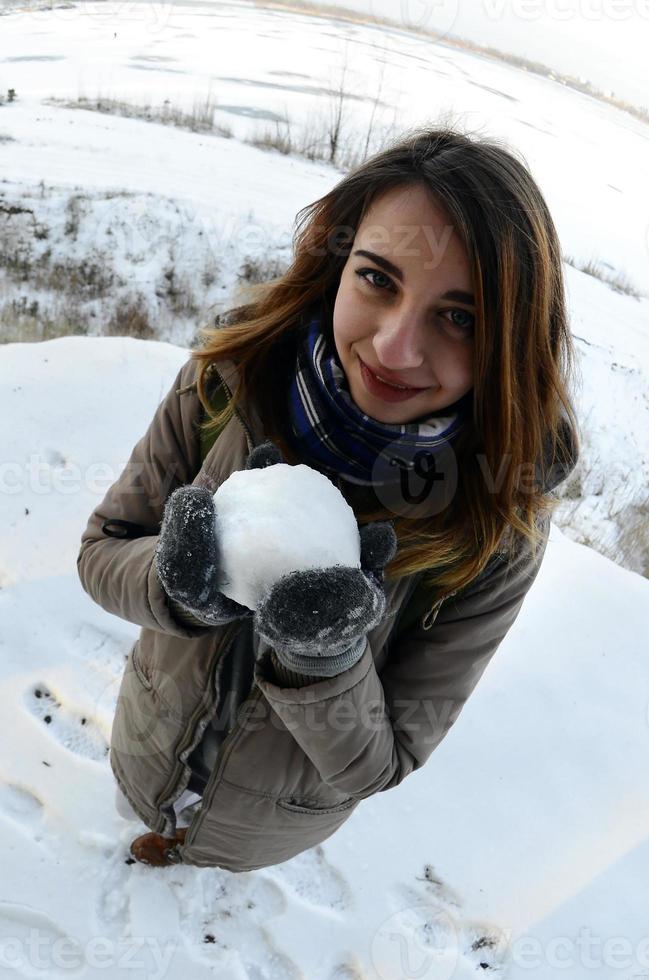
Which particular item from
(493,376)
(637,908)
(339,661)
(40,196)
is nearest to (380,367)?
(493,376)

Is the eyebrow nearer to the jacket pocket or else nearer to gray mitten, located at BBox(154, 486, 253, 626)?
gray mitten, located at BBox(154, 486, 253, 626)

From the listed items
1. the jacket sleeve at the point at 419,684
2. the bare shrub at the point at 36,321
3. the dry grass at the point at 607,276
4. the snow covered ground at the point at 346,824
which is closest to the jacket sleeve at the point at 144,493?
the jacket sleeve at the point at 419,684

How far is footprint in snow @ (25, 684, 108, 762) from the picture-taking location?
195 centimetres

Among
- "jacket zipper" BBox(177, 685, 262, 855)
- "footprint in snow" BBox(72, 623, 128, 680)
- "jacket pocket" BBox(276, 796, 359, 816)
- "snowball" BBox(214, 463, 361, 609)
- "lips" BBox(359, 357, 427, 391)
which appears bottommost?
"footprint in snow" BBox(72, 623, 128, 680)

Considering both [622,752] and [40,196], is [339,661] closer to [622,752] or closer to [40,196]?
[622,752]

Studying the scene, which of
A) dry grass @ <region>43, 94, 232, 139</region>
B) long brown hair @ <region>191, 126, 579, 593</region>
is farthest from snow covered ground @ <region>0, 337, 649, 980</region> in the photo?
dry grass @ <region>43, 94, 232, 139</region>

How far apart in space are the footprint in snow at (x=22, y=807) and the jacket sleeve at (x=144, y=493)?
0.96 metres

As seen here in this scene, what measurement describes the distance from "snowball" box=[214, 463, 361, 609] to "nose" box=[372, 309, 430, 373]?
232mm

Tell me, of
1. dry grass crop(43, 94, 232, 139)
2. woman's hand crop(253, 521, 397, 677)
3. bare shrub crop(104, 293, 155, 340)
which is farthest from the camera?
dry grass crop(43, 94, 232, 139)

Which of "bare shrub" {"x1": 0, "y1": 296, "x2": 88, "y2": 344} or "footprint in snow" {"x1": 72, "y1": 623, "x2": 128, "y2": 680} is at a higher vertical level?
"footprint in snow" {"x1": 72, "y1": 623, "x2": 128, "y2": 680}

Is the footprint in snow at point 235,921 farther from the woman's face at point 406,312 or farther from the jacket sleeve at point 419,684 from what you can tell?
the woman's face at point 406,312

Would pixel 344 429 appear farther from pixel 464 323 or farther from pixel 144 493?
pixel 144 493

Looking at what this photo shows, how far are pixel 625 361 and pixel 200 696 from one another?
26.4 ft

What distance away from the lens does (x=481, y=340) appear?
3.17 ft
